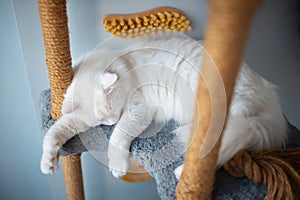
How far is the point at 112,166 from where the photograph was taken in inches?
30.9

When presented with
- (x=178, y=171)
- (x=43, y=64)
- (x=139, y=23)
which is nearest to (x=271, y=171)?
(x=178, y=171)

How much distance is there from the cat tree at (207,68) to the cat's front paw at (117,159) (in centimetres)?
22

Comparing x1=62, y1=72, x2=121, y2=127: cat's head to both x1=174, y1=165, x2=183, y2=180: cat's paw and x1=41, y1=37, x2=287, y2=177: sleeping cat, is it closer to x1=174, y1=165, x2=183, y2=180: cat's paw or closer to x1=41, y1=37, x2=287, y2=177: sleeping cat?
x1=41, y1=37, x2=287, y2=177: sleeping cat

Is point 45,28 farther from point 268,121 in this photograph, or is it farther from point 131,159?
point 268,121

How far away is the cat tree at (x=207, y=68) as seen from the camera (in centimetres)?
37

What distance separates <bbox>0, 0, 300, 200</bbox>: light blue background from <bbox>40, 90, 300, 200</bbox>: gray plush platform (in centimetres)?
18

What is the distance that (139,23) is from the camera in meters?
0.97

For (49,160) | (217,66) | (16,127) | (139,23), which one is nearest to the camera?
(217,66)

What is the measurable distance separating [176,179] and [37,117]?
713mm

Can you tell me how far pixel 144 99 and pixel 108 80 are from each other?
0.48 ft

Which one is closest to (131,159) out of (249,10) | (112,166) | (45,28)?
(112,166)

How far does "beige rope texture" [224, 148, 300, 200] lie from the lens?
0.59 metres

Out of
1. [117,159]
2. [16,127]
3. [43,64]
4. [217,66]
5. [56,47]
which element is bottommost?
[16,127]

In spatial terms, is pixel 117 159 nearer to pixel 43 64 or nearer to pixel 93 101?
pixel 93 101
